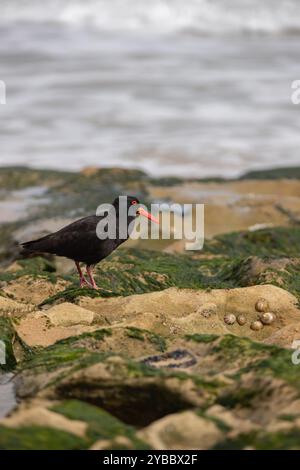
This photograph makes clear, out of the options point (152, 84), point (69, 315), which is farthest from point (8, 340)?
point (152, 84)

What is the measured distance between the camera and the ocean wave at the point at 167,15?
29.8 m

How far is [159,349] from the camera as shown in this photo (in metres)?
5.30

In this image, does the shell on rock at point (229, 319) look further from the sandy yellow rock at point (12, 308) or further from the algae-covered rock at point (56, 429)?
the algae-covered rock at point (56, 429)

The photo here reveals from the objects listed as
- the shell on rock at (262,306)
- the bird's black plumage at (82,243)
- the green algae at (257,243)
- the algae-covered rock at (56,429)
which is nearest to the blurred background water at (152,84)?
the green algae at (257,243)

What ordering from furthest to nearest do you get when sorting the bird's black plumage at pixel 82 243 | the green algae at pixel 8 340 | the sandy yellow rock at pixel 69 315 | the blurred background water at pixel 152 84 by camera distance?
the blurred background water at pixel 152 84
the bird's black plumage at pixel 82 243
the sandy yellow rock at pixel 69 315
the green algae at pixel 8 340

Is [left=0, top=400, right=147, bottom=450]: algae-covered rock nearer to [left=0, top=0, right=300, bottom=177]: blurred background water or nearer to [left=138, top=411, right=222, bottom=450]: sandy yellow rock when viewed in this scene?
[left=138, top=411, right=222, bottom=450]: sandy yellow rock

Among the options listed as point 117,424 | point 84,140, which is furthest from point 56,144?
point 117,424

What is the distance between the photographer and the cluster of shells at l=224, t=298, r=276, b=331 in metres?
6.25

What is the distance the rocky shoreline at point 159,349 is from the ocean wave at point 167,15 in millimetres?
20399

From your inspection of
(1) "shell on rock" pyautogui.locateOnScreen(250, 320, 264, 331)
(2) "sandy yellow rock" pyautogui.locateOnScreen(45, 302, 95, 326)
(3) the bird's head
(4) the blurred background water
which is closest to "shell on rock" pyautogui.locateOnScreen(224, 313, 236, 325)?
(1) "shell on rock" pyautogui.locateOnScreen(250, 320, 264, 331)

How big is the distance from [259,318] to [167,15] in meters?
25.4

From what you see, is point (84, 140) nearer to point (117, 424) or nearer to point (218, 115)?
point (218, 115)

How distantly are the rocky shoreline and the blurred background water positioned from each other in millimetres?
7547

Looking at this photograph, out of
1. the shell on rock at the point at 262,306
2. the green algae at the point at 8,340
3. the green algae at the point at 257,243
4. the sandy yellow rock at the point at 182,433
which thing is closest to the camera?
the sandy yellow rock at the point at 182,433
